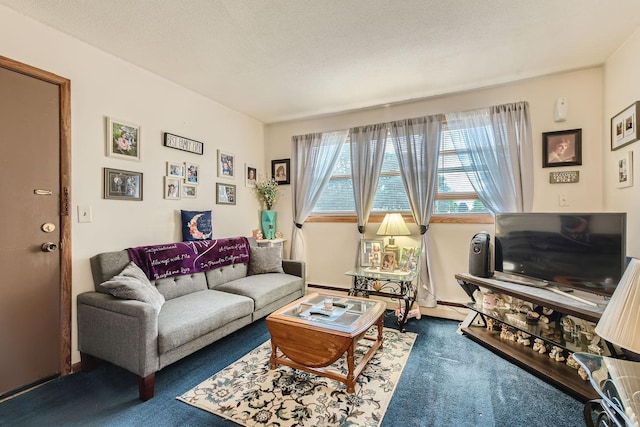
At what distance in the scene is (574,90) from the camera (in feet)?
8.99

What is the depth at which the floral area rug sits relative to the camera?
5.44 ft

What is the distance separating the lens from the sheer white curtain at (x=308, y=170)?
3861 mm

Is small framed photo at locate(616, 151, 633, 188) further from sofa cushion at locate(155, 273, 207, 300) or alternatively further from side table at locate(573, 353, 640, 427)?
sofa cushion at locate(155, 273, 207, 300)

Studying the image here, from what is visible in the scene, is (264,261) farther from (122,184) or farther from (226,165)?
(122,184)

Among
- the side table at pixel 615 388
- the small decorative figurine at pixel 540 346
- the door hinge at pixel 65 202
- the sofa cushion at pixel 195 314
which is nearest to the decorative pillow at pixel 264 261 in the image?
the sofa cushion at pixel 195 314

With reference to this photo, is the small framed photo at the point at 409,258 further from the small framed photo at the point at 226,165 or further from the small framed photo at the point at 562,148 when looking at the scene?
the small framed photo at the point at 226,165

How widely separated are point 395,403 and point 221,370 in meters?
1.27

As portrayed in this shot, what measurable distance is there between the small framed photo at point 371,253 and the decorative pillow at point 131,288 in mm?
2185

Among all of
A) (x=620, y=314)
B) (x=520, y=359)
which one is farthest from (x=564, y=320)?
(x=620, y=314)

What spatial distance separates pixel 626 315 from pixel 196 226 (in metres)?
3.21

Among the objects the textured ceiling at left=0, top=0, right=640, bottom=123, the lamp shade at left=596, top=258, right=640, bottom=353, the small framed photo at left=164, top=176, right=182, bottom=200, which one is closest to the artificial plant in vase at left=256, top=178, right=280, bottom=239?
the small framed photo at left=164, top=176, right=182, bottom=200

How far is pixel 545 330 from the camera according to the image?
7.41 ft

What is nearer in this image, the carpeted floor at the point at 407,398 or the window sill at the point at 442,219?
the carpeted floor at the point at 407,398

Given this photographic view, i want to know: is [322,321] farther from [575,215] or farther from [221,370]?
[575,215]
